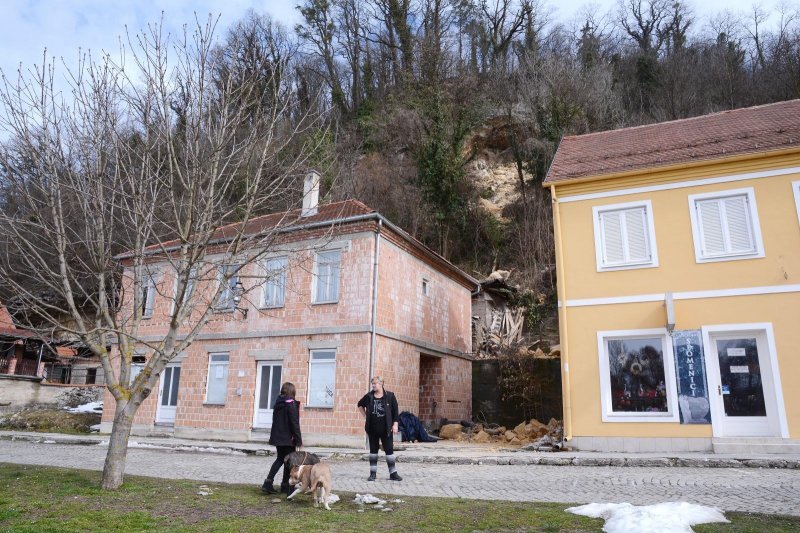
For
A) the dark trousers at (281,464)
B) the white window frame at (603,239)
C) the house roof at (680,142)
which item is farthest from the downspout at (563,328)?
the dark trousers at (281,464)

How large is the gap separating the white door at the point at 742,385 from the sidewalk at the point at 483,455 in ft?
2.60

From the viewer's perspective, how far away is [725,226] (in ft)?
41.7

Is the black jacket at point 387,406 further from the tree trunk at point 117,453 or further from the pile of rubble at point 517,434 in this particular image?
the pile of rubble at point 517,434

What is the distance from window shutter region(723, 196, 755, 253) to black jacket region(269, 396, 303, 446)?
9.90 meters

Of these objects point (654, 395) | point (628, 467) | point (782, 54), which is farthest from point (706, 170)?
point (782, 54)

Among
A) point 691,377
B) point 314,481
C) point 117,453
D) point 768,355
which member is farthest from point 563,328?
point 117,453

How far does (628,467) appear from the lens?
34.9 feet

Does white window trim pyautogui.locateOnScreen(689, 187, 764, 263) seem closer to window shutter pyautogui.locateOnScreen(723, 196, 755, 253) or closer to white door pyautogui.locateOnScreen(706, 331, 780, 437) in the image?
window shutter pyautogui.locateOnScreen(723, 196, 755, 253)

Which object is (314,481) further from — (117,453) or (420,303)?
(420,303)

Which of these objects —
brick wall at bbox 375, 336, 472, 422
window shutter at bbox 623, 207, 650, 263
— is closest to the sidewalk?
brick wall at bbox 375, 336, 472, 422

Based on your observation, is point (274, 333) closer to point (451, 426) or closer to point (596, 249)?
point (451, 426)

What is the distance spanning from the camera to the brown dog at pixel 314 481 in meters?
7.04

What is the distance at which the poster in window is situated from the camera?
1242 cm

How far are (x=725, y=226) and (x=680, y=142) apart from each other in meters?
2.89
